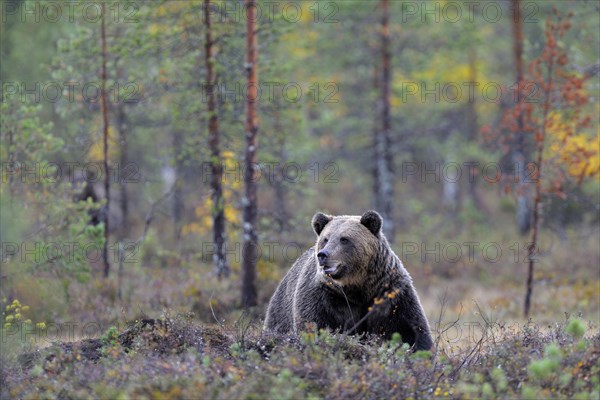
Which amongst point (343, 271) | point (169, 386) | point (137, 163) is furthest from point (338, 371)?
point (137, 163)

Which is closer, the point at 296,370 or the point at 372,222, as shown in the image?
the point at 296,370

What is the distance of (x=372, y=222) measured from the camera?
915 cm

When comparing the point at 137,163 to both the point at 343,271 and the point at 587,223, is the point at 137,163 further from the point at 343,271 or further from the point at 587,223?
the point at 343,271

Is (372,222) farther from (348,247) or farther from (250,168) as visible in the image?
(250,168)

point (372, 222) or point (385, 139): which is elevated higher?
point (385, 139)

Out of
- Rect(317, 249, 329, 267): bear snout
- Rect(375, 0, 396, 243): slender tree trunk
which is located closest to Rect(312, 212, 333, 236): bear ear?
Rect(317, 249, 329, 267): bear snout

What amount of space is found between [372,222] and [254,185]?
19.8ft

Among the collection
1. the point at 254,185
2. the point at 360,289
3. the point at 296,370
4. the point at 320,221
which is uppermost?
the point at 254,185

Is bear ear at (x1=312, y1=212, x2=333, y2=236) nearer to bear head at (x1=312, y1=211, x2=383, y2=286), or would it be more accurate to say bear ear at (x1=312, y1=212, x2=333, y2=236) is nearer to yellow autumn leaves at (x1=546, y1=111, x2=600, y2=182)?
bear head at (x1=312, y1=211, x2=383, y2=286)

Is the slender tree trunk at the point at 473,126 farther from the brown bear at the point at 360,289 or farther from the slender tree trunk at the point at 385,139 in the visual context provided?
the brown bear at the point at 360,289

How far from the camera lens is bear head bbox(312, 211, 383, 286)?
8.67 meters

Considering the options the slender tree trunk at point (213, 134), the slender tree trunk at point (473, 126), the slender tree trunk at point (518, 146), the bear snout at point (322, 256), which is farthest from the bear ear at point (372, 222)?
the slender tree trunk at point (473, 126)

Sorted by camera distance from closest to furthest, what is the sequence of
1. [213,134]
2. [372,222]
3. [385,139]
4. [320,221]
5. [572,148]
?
1. [372,222]
2. [320,221]
3. [213,134]
4. [572,148]
5. [385,139]

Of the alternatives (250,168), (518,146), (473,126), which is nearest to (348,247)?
(250,168)
